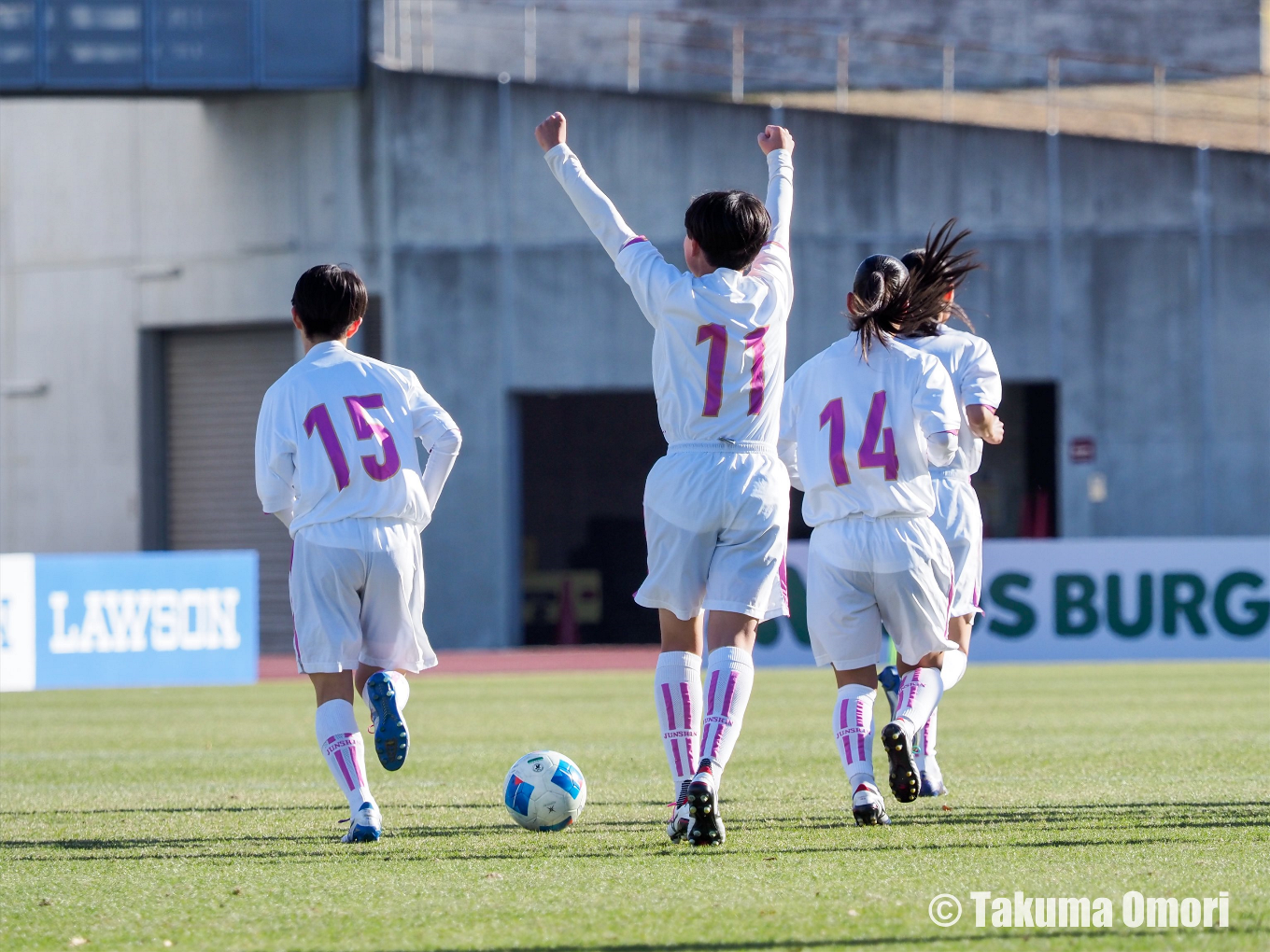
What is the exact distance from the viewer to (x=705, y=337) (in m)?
5.91

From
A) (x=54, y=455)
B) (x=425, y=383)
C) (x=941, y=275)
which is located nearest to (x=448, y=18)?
(x=425, y=383)

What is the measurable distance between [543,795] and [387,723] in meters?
0.71

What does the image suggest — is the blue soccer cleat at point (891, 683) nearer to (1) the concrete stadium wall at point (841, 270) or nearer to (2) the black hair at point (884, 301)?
(2) the black hair at point (884, 301)

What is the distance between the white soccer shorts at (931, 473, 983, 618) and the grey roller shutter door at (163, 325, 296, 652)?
21.5m

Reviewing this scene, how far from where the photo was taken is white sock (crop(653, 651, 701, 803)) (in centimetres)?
588

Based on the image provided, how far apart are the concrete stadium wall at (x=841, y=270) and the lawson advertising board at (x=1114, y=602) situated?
252 inches

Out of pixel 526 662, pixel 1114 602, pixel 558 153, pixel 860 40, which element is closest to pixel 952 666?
pixel 558 153

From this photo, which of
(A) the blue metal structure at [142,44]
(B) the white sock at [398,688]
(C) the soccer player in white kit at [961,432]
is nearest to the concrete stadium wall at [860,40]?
(A) the blue metal structure at [142,44]

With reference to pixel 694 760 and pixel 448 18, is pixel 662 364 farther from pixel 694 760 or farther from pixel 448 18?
pixel 448 18

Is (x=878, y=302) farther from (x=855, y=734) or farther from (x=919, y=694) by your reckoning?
(x=855, y=734)

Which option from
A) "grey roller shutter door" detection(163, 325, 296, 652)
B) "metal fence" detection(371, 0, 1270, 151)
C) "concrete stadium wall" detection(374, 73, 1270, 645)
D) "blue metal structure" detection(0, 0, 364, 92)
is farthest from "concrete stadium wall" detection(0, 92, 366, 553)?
"metal fence" detection(371, 0, 1270, 151)

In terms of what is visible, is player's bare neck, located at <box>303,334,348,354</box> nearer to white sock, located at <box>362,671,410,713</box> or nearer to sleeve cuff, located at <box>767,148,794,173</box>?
white sock, located at <box>362,671,410,713</box>

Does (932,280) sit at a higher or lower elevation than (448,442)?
higher

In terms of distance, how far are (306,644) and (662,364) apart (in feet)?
5.10
